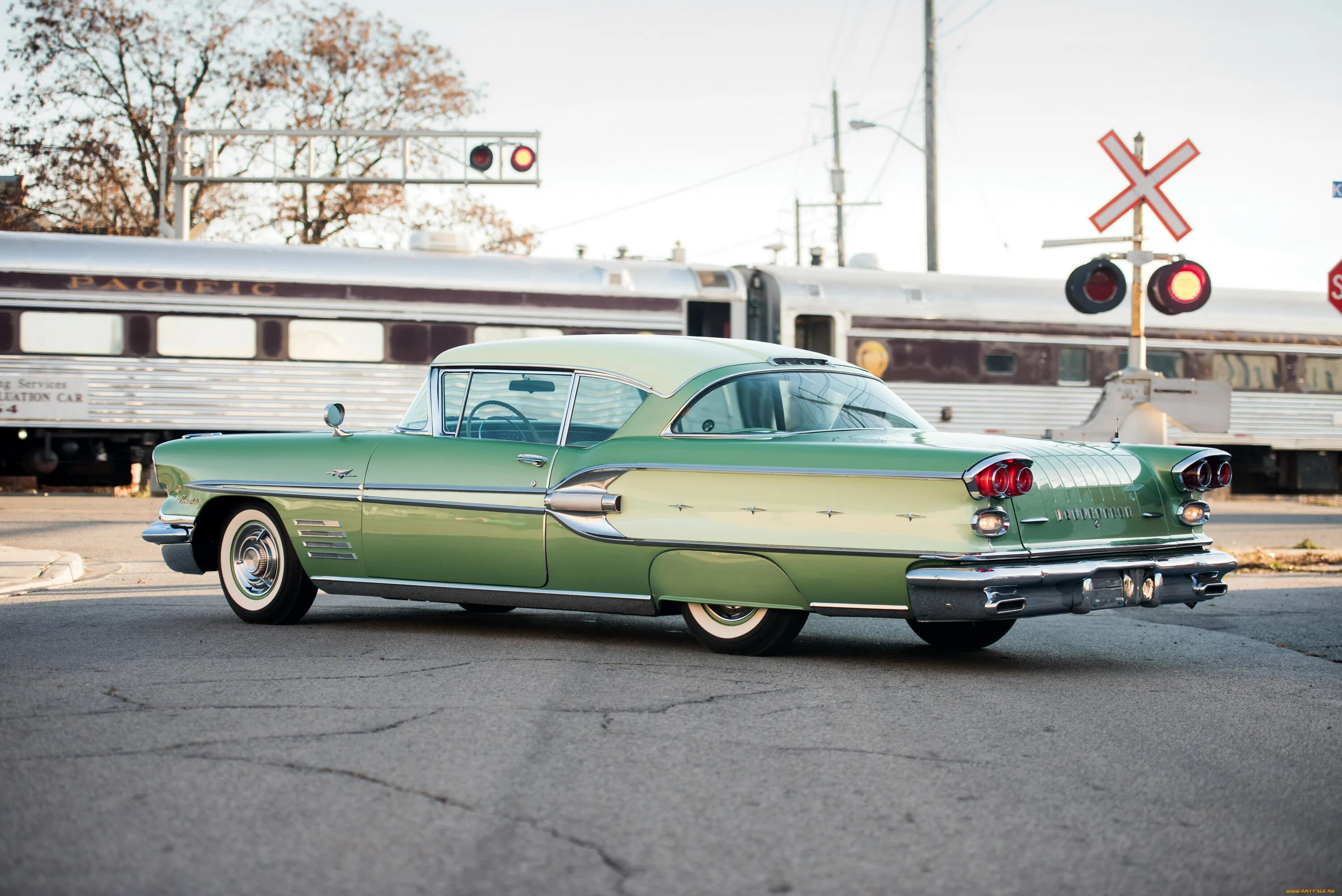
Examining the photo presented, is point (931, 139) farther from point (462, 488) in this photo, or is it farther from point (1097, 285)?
point (462, 488)

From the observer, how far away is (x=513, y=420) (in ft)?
24.0

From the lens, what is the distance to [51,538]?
13258 mm

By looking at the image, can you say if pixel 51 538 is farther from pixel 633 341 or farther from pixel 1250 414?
pixel 1250 414

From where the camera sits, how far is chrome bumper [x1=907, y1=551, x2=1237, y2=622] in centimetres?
588

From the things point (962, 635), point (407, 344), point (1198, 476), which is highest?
point (407, 344)

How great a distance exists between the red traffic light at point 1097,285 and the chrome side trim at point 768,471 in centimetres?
630

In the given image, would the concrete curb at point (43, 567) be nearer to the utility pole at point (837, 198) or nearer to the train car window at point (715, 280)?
the train car window at point (715, 280)

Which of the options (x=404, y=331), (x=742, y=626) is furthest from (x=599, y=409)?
(x=404, y=331)

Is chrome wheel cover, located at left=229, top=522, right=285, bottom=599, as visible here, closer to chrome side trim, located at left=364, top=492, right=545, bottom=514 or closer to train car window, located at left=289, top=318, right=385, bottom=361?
chrome side trim, located at left=364, top=492, right=545, bottom=514

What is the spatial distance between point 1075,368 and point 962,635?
1472cm

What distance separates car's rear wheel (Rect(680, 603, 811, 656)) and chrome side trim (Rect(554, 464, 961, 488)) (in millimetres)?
610

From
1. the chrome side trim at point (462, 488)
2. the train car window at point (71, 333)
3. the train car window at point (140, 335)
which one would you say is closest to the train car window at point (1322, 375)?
the train car window at point (140, 335)

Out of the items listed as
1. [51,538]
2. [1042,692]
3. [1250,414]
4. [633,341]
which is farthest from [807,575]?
[1250,414]

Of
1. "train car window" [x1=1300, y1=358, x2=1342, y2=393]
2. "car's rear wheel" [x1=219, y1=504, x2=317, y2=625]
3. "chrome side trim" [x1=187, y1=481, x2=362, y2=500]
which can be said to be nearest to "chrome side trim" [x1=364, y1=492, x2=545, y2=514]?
"chrome side trim" [x1=187, y1=481, x2=362, y2=500]
